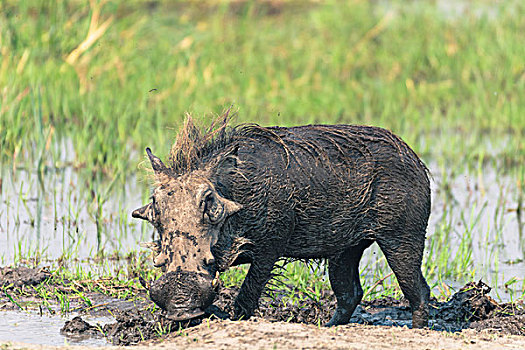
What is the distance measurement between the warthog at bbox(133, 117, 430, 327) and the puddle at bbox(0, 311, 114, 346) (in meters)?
0.90

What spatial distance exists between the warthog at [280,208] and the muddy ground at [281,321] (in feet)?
0.78

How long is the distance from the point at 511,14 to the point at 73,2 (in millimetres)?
6144

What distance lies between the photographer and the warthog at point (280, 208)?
15.0ft

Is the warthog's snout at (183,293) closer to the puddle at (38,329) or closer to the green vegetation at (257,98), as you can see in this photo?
the puddle at (38,329)

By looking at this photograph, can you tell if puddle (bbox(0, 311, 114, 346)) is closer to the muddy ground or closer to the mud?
the muddy ground

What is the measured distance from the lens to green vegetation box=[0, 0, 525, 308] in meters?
7.35

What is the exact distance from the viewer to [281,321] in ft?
18.0

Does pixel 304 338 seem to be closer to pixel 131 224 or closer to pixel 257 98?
pixel 131 224

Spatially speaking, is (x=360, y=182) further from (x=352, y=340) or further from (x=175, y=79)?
(x=175, y=79)

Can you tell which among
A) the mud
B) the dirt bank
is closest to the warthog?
the dirt bank

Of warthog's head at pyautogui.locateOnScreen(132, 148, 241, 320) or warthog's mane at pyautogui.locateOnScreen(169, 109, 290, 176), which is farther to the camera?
warthog's mane at pyautogui.locateOnScreen(169, 109, 290, 176)

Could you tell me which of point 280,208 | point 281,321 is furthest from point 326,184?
point 281,321

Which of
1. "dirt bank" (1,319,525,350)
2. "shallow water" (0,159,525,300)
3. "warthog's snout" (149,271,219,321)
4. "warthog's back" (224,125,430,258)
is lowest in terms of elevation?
"shallow water" (0,159,525,300)

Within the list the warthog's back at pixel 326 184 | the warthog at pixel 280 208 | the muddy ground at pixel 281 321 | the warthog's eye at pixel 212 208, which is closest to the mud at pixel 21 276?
the muddy ground at pixel 281 321
